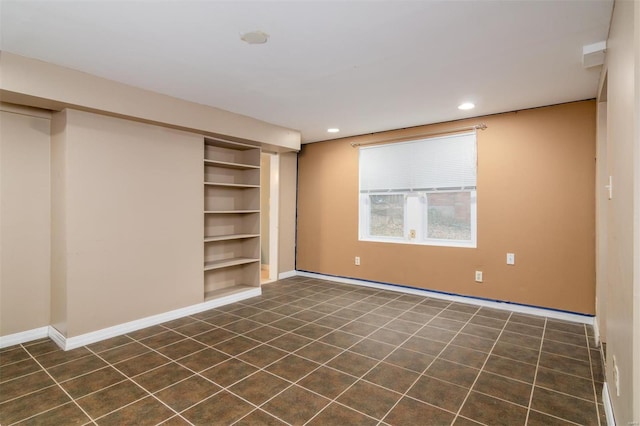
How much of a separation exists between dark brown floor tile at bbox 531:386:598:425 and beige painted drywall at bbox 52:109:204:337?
11.3 feet

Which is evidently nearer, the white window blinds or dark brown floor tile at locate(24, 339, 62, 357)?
dark brown floor tile at locate(24, 339, 62, 357)

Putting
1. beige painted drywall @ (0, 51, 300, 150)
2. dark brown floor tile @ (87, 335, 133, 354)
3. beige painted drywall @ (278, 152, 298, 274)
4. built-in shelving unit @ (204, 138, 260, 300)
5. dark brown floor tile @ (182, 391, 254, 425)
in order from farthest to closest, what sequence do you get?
beige painted drywall @ (278, 152, 298, 274), built-in shelving unit @ (204, 138, 260, 300), dark brown floor tile @ (87, 335, 133, 354), beige painted drywall @ (0, 51, 300, 150), dark brown floor tile @ (182, 391, 254, 425)

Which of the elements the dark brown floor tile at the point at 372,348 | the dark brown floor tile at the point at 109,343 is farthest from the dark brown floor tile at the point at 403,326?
the dark brown floor tile at the point at 109,343

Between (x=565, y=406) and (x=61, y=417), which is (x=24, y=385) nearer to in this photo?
(x=61, y=417)

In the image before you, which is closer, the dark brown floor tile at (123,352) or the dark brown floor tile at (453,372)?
the dark brown floor tile at (453,372)

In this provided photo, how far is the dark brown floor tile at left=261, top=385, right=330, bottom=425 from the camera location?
2.00 meters

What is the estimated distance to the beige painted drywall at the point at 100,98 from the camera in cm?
258

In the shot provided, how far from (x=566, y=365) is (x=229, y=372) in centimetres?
261

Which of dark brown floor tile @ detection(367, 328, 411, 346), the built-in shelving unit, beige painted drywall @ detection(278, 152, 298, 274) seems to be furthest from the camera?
beige painted drywall @ detection(278, 152, 298, 274)

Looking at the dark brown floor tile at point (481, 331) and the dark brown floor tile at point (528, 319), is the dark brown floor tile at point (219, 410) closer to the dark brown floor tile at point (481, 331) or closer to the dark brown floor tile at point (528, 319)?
the dark brown floor tile at point (481, 331)

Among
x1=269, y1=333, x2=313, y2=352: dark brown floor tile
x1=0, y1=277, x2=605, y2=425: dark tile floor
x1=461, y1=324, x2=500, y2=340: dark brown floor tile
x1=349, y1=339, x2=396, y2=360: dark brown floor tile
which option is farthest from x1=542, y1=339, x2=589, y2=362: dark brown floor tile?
x1=269, y1=333, x2=313, y2=352: dark brown floor tile

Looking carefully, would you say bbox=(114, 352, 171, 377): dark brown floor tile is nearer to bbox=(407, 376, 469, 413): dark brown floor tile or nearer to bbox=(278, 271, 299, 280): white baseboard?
bbox=(407, 376, 469, 413): dark brown floor tile

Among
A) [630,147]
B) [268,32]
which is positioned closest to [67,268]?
[268,32]

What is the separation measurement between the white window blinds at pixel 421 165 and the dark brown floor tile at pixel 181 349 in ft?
10.8
